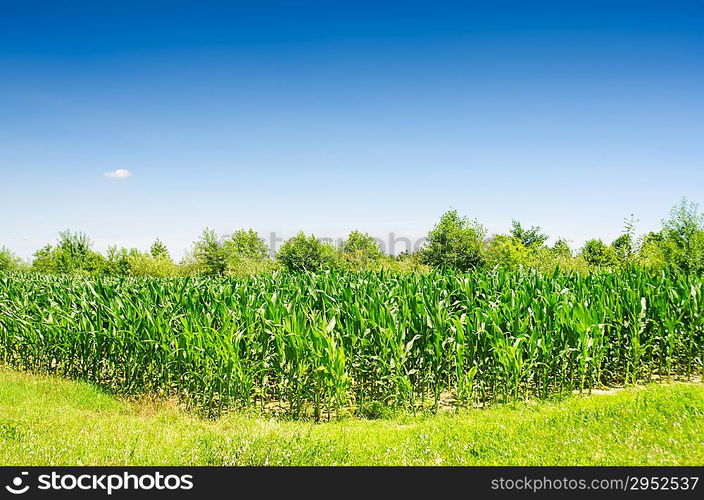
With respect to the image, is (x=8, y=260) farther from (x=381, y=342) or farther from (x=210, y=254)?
(x=381, y=342)

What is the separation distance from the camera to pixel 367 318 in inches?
315

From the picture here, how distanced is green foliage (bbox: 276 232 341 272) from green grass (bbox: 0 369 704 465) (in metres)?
29.3

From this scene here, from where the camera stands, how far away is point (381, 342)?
7602 mm

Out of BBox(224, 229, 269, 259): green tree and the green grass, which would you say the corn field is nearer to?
the green grass

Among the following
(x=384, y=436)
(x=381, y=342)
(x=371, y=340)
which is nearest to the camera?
(x=384, y=436)

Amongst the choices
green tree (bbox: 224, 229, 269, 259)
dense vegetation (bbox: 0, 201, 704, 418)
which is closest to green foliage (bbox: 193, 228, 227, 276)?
dense vegetation (bbox: 0, 201, 704, 418)

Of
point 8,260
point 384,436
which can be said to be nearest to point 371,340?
point 384,436

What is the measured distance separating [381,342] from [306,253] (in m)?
30.7

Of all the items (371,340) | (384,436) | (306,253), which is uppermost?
(306,253)

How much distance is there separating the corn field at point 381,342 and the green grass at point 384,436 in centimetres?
60

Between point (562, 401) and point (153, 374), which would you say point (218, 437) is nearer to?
point (153, 374)

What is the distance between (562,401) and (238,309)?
5607 millimetres

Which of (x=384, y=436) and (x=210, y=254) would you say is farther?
(x=210, y=254)
